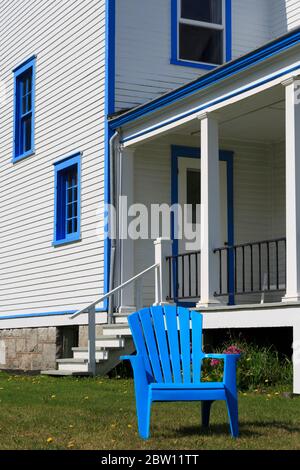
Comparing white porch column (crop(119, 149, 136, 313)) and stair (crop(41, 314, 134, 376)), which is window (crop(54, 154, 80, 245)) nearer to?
white porch column (crop(119, 149, 136, 313))

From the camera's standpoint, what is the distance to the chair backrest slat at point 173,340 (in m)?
7.73

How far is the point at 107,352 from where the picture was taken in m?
13.2

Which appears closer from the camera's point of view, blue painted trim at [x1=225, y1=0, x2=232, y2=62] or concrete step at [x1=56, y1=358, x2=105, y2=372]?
concrete step at [x1=56, y1=358, x2=105, y2=372]

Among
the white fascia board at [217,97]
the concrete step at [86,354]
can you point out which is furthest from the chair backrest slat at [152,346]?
the concrete step at [86,354]

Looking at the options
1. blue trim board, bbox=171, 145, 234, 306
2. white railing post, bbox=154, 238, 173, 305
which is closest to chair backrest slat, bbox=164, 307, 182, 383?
white railing post, bbox=154, 238, 173, 305

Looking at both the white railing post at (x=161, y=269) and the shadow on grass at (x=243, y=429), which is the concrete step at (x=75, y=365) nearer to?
the white railing post at (x=161, y=269)

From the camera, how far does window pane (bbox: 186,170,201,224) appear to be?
48.8ft

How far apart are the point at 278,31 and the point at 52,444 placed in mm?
11323

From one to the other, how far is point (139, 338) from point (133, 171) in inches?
276

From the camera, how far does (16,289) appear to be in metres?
17.5

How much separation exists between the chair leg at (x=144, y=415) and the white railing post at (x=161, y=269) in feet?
20.0

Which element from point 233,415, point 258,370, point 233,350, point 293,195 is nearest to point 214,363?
point 233,350

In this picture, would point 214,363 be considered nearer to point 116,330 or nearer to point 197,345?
point 116,330

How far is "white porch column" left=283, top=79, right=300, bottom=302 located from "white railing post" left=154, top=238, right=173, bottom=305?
3061 millimetres
